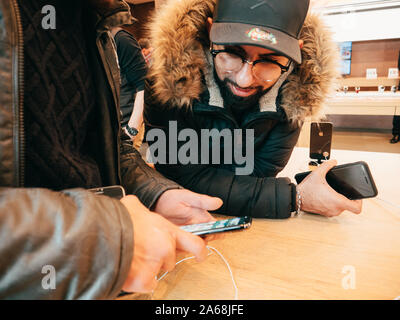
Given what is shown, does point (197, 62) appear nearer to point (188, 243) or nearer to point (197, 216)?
point (197, 216)

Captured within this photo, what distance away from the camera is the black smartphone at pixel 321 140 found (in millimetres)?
1289

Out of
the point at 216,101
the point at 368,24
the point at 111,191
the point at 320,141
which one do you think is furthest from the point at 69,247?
the point at 368,24

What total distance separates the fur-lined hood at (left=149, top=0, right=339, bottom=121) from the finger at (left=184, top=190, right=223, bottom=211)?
15.6 inches

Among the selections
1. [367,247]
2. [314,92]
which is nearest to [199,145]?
[314,92]

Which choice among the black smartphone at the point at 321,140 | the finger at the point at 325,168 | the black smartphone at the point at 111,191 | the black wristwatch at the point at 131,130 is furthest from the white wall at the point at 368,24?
the black smartphone at the point at 111,191

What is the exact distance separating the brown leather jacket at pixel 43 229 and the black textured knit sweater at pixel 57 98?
0.34ft

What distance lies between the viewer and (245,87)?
38.4 inches

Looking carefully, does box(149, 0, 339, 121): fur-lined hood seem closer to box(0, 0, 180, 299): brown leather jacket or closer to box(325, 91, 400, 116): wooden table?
box(0, 0, 180, 299): brown leather jacket

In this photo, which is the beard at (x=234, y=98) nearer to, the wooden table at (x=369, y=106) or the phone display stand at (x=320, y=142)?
the phone display stand at (x=320, y=142)

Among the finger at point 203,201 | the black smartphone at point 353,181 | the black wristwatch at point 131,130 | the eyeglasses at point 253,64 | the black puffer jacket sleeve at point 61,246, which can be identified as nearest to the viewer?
the black puffer jacket sleeve at point 61,246

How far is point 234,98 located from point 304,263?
62 centimetres

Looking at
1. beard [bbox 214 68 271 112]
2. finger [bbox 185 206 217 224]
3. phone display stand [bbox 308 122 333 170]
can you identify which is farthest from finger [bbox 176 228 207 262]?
phone display stand [bbox 308 122 333 170]

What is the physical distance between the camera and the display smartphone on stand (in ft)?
4.23

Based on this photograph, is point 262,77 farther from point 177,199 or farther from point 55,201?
point 55,201
